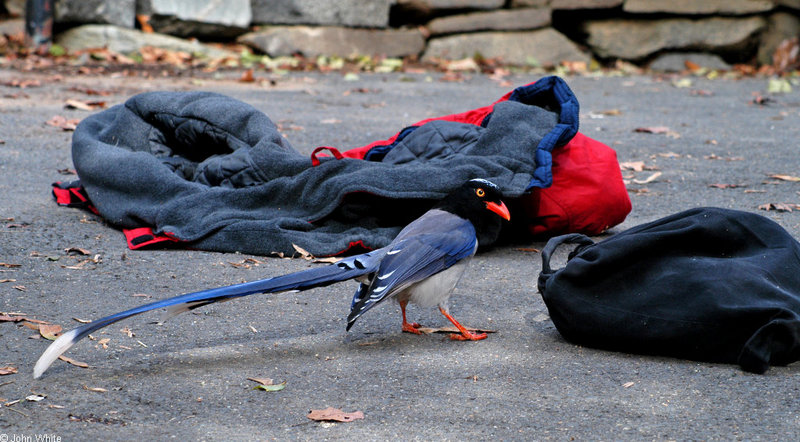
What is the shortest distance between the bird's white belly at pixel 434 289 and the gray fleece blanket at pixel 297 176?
0.79 meters

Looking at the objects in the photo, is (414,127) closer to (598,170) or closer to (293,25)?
(598,170)

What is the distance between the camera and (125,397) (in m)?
2.65

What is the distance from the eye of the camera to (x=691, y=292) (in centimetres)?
289

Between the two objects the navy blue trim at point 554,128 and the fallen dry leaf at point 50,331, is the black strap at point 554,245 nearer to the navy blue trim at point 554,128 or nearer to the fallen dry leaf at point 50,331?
the navy blue trim at point 554,128

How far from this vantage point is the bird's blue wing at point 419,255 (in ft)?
10.1

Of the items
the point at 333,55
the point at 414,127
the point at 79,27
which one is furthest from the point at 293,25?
the point at 414,127

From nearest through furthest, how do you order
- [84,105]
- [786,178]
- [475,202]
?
[475,202]
[786,178]
[84,105]

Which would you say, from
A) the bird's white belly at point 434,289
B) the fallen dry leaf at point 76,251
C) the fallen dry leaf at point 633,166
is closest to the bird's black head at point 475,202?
the bird's white belly at point 434,289

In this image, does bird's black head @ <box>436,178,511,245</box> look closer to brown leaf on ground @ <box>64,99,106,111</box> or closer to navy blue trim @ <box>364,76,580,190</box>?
navy blue trim @ <box>364,76,580,190</box>

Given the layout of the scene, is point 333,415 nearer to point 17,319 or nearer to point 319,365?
point 319,365

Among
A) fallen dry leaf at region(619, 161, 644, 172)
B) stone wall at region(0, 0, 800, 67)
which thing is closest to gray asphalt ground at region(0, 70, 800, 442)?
fallen dry leaf at region(619, 161, 644, 172)

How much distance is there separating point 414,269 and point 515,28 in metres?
9.97

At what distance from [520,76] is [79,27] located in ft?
18.7

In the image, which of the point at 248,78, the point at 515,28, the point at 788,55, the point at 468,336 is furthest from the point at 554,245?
the point at 788,55
